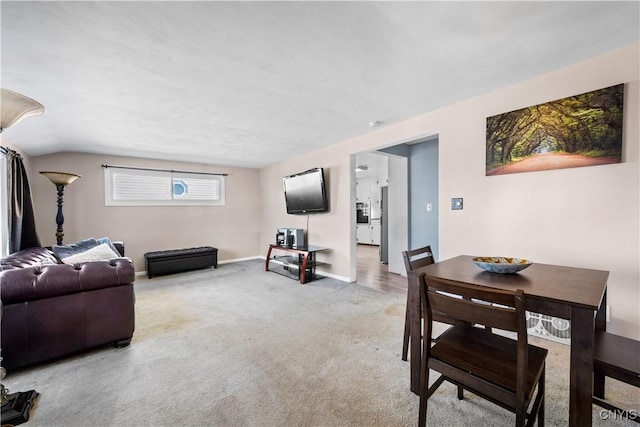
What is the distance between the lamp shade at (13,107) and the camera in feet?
4.76

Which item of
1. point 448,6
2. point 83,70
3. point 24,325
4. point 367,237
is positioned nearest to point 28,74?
point 83,70

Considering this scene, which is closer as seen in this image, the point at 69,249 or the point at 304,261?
the point at 69,249

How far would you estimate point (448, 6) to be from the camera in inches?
56.4

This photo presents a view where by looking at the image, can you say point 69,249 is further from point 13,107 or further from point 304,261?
point 304,261

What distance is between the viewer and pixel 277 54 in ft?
6.03

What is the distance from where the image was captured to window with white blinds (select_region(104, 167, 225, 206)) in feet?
15.7

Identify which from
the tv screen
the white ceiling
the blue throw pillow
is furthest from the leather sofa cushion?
the tv screen

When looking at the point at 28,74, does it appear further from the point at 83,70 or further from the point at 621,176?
the point at 621,176

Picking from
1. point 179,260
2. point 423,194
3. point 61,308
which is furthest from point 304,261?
point 61,308

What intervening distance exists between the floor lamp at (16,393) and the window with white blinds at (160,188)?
3.69 m

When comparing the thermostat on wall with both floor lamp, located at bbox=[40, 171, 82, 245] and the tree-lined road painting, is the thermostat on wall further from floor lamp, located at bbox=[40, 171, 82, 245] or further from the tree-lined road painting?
floor lamp, located at bbox=[40, 171, 82, 245]

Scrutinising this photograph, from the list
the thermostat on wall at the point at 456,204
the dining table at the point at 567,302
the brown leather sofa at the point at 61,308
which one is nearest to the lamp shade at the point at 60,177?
the brown leather sofa at the point at 61,308

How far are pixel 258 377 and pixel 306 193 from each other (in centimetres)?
333

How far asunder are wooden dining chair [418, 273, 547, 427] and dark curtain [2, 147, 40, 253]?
14.6 ft
